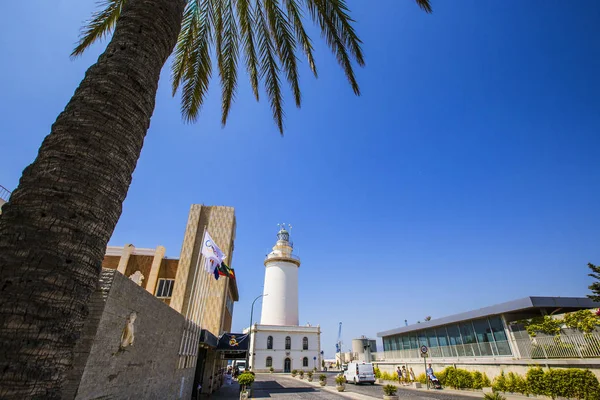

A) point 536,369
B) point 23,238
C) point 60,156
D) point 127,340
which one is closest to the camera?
point 23,238

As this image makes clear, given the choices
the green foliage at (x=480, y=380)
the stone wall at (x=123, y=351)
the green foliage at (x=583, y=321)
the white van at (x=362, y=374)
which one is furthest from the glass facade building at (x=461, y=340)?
the stone wall at (x=123, y=351)

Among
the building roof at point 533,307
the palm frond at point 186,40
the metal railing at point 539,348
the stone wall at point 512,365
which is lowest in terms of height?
the stone wall at point 512,365

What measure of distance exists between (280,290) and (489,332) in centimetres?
3346

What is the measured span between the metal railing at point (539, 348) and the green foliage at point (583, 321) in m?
0.31

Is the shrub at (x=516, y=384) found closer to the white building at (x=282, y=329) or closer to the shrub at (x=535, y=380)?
the shrub at (x=535, y=380)

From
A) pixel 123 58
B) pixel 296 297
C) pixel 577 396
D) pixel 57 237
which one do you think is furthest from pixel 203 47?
pixel 296 297

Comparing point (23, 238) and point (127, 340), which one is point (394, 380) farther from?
point (23, 238)

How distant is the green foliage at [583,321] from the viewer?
13.2m

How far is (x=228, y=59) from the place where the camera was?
26.7 feet

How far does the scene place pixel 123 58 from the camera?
3092 mm

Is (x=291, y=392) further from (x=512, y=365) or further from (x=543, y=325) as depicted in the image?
(x=543, y=325)

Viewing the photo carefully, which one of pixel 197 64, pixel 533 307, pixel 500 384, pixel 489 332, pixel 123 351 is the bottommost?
pixel 500 384

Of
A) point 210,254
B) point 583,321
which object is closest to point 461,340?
point 583,321

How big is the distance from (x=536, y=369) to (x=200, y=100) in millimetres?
19649
